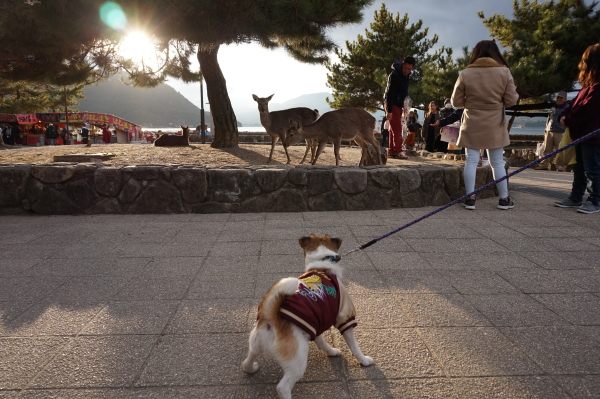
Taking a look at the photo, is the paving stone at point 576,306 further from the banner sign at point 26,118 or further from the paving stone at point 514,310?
the banner sign at point 26,118

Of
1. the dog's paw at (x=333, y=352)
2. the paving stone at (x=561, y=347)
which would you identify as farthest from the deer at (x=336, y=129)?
the dog's paw at (x=333, y=352)

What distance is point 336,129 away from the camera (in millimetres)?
7027

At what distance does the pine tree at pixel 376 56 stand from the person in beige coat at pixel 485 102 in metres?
23.2

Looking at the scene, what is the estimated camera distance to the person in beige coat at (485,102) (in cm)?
497

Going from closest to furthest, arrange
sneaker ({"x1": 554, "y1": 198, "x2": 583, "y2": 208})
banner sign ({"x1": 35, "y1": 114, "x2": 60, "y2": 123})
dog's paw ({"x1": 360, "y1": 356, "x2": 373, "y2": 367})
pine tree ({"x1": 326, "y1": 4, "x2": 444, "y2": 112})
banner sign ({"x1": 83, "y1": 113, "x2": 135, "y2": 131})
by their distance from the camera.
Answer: dog's paw ({"x1": 360, "y1": 356, "x2": 373, "y2": 367}) → sneaker ({"x1": 554, "y1": 198, "x2": 583, "y2": 208}) → pine tree ({"x1": 326, "y1": 4, "x2": 444, "y2": 112}) → banner sign ({"x1": 35, "y1": 114, "x2": 60, "y2": 123}) → banner sign ({"x1": 83, "y1": 113, "x2": 135, "y2": 131})

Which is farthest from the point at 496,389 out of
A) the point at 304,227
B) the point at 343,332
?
the point at 304,227

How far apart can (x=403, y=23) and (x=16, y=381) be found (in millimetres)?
31924

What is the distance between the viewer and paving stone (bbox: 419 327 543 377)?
1868mm

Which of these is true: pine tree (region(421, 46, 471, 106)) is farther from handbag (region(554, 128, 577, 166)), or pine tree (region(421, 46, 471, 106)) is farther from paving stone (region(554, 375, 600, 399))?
paving stone (region(554, 375, 600, 399))

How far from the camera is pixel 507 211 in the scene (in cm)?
529

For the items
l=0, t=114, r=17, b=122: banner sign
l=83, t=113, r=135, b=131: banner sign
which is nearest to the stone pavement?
l=0, t=114, r=17, b=122: banner sign

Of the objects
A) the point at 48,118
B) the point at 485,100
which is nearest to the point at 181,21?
the point at 485,100

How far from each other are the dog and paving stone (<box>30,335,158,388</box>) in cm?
64

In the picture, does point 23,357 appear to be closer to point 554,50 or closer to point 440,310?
point 440,310
